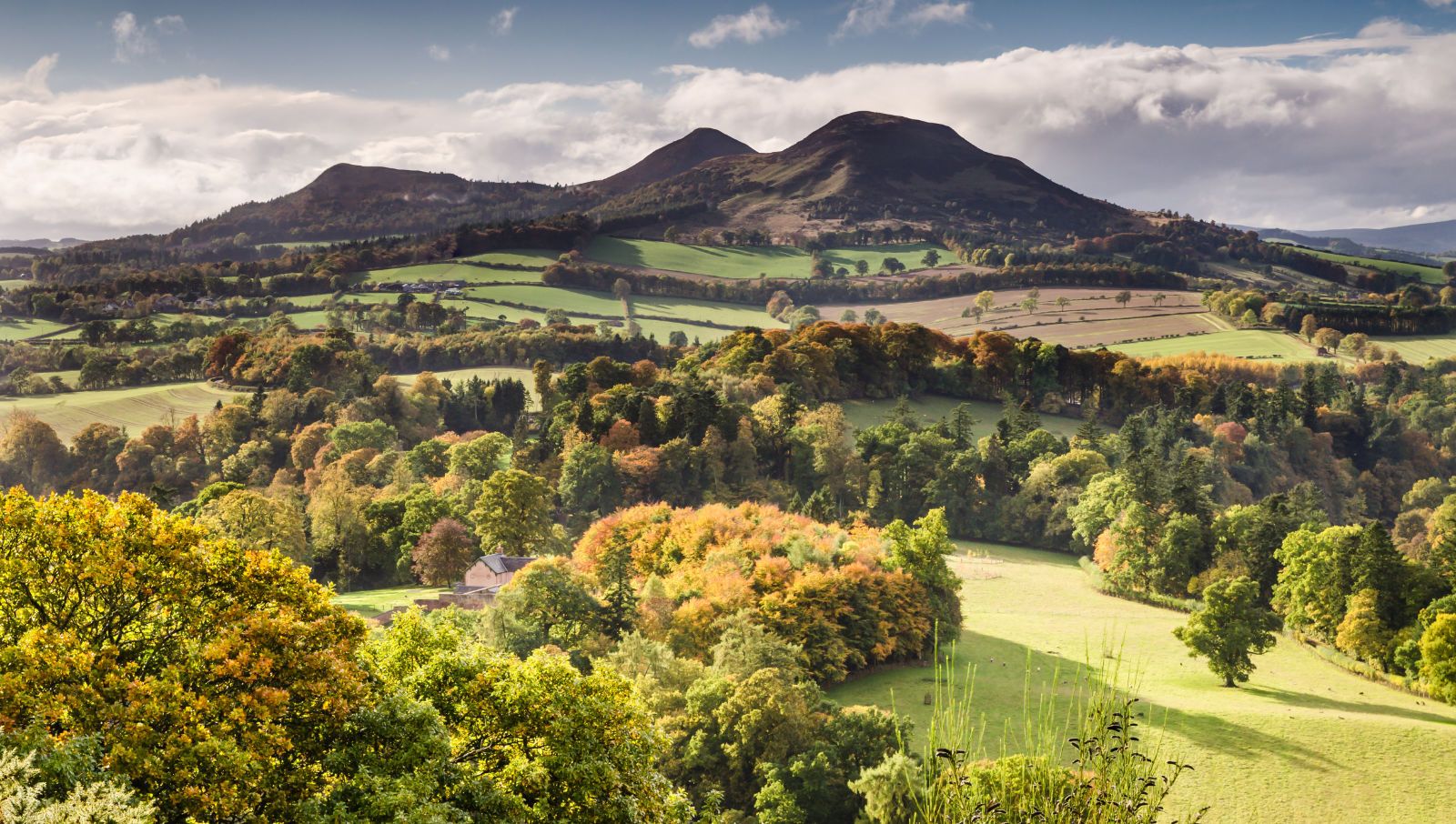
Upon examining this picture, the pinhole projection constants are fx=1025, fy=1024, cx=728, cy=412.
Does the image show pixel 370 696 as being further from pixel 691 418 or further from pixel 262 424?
pixel 262 424

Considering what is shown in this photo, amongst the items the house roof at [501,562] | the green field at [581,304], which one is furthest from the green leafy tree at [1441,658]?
the green field at [581,304]

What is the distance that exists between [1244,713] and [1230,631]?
9.08 m

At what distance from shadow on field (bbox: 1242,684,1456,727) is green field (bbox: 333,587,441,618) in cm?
4613

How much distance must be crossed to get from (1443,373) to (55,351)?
200 meters

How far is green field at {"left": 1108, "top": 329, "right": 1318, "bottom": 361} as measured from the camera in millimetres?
159375

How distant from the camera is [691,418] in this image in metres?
95.4

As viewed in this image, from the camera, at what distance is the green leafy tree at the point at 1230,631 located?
54750 millimetres

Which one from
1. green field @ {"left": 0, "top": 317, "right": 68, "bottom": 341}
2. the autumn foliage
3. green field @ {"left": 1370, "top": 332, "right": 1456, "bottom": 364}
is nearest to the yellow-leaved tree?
the autumn foliage

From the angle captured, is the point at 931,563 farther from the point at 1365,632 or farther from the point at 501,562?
the point at 501,562

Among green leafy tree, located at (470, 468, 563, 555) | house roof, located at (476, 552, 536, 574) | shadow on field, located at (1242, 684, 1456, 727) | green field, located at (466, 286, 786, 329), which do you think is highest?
green field, located at (466, 286, 786, 329)

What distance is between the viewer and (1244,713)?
47.0 meters

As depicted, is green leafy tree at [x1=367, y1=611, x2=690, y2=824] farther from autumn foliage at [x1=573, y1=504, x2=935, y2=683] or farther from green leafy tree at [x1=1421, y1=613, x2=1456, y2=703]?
green leafy tree at [x1=1421, y1=613, x2=1456, y2=703]

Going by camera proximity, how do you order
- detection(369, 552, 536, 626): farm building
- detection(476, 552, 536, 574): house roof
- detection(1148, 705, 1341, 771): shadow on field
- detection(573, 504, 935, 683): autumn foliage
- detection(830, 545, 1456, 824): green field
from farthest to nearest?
detection(476, 552, 536, 574): house roof
detection(369, 552, 536, 626): farm building
detection(573, 504, 935, 683): autumn foliage
detection(1148, 705, 1341, 771): shadow on field
detection(830, 545, 1456, 824): green field

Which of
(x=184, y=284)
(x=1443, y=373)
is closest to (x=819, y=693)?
(x=1443, y=373)
